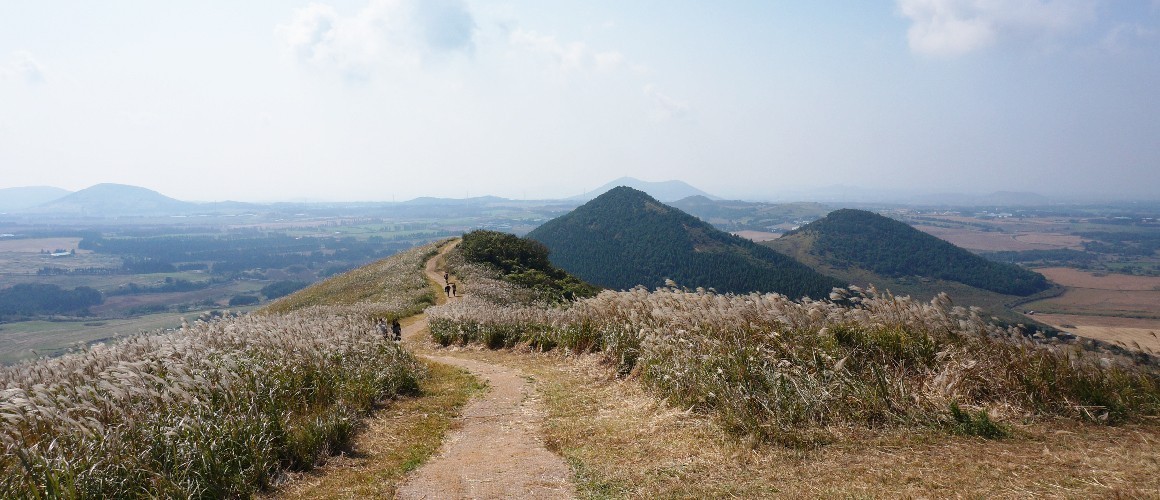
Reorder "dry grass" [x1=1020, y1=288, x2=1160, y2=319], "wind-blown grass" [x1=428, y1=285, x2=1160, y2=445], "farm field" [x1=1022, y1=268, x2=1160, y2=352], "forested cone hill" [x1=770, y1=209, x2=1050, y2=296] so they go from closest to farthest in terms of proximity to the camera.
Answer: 1. "wind-blown grass" [x1=428, y1=285, x2=1160, y2=445]
2. "farm field" [x1=1022, y1=268, x2=1160, y2=352]
3. "dry grass" [x1=1020, y1=288, x2=1160, y2=319]
4. "forested cone hill" [x1=770, y1=209, x2=1050, y2=296]

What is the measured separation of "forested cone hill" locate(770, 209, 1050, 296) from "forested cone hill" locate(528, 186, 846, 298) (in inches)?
1973

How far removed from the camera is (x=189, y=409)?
5.89 metres

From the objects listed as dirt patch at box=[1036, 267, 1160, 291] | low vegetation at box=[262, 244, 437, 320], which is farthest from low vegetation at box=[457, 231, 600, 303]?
dirt patch at box=[1036, 267, 1160, 291]

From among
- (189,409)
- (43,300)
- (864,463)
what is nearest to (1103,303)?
(864,463)

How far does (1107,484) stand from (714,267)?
120641 millimetres

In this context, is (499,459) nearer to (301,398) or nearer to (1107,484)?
(301,398)

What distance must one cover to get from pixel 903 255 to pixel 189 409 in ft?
656

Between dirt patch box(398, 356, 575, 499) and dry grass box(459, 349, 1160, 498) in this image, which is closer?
dry grass box(459, 349, 1160, 498)

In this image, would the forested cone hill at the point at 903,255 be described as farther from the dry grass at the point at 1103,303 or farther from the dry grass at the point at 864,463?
the dry grass at the point at 864,463

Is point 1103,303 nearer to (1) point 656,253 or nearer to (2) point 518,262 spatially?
(1) point 656,253

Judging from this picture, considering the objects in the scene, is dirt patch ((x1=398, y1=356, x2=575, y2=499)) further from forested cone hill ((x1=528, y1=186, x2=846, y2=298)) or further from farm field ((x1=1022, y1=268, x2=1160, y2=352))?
farm field ((x1=1022, y1=268, x2=1160, y2=352))

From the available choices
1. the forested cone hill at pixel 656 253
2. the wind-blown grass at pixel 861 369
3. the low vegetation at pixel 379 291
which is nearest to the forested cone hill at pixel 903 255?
the forested cone hill at pixel 656 253

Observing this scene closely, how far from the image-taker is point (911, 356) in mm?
7508

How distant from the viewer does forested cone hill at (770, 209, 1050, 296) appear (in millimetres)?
144500
